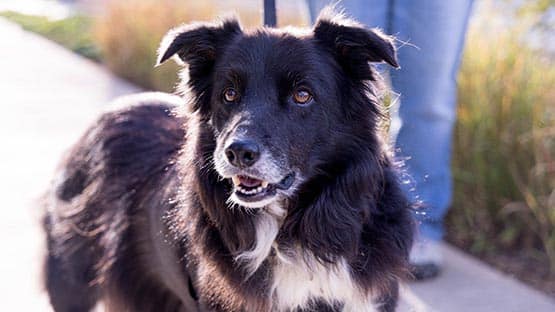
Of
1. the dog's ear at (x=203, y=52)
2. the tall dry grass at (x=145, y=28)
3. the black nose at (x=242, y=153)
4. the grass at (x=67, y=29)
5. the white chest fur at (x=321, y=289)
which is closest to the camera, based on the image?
the black nose at (x=242, y=153)

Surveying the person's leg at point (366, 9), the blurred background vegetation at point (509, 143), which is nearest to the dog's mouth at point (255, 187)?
the person's leg at point (366, 9)

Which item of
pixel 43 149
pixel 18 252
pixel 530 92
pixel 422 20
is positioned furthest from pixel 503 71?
pixel 43 149

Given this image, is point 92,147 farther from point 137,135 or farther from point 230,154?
point 230,154

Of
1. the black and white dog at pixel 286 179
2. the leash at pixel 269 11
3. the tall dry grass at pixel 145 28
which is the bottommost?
the tall dry grass at pixel 145 28

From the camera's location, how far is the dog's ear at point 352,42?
2.57 metres

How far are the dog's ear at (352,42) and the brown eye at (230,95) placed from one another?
38cm

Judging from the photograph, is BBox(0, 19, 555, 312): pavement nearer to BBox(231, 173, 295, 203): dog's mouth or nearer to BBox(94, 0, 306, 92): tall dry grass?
BBox(94, 0, 306, 92): tall dry grass

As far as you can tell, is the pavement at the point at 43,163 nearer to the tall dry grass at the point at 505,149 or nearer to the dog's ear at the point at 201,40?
the tall dry grass at the point at 505,149

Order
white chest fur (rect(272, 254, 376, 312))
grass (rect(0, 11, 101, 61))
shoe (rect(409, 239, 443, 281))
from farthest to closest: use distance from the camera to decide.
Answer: grass (rect(0, 11, 101, 61)), shoe (rect(409, 239, 443, 281)), white chest fur (rect(272, 254, 376, 312))

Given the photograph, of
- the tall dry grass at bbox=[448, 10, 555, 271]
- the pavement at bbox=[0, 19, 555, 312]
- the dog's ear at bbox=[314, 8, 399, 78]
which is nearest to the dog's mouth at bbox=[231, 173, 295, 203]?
the dog's ear at bbox=[314, 8, 399, 78]

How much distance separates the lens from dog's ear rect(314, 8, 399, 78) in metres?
2.57

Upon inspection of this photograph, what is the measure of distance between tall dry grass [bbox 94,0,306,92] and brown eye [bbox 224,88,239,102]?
5.20m

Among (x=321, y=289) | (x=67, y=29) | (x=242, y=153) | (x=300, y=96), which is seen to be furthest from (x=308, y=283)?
(x=67, y=29)

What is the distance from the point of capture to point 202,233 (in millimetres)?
2834
